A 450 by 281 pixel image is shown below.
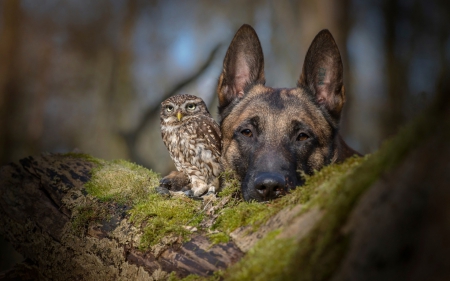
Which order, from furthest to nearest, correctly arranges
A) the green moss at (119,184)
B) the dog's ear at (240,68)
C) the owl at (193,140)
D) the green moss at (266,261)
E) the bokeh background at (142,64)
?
the bokeh background at (142,64), the dog's ear at (240,68), the owl at (193,140), the green moss at (119,184), the green moss at (266,261)

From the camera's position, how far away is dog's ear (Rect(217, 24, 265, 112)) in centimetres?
495

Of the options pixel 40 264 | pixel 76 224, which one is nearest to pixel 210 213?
pixel 76 224

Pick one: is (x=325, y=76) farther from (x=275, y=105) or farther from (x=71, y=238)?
(x=71, y=238)

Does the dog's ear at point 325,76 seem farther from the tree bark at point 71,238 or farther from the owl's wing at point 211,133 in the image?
the tree bark at point 71,238

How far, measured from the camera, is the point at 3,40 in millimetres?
13219

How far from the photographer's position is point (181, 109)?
5371 mm

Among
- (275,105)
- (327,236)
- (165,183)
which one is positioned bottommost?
(165,183)

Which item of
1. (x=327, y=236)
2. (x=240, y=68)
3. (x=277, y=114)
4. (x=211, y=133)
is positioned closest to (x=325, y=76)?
(x=277, y=114)

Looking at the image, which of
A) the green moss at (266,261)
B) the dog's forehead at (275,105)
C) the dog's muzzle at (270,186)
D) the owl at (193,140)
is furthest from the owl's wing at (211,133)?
the green moss at (266,261)

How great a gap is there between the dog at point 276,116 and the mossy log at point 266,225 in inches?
28.4

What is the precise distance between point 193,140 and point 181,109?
1.95ft

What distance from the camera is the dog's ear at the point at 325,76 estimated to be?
15.4 ft

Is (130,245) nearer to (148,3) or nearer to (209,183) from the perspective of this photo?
(209,183)

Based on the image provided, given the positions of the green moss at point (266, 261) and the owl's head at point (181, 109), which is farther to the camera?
the owl's head at point (181, 109)
